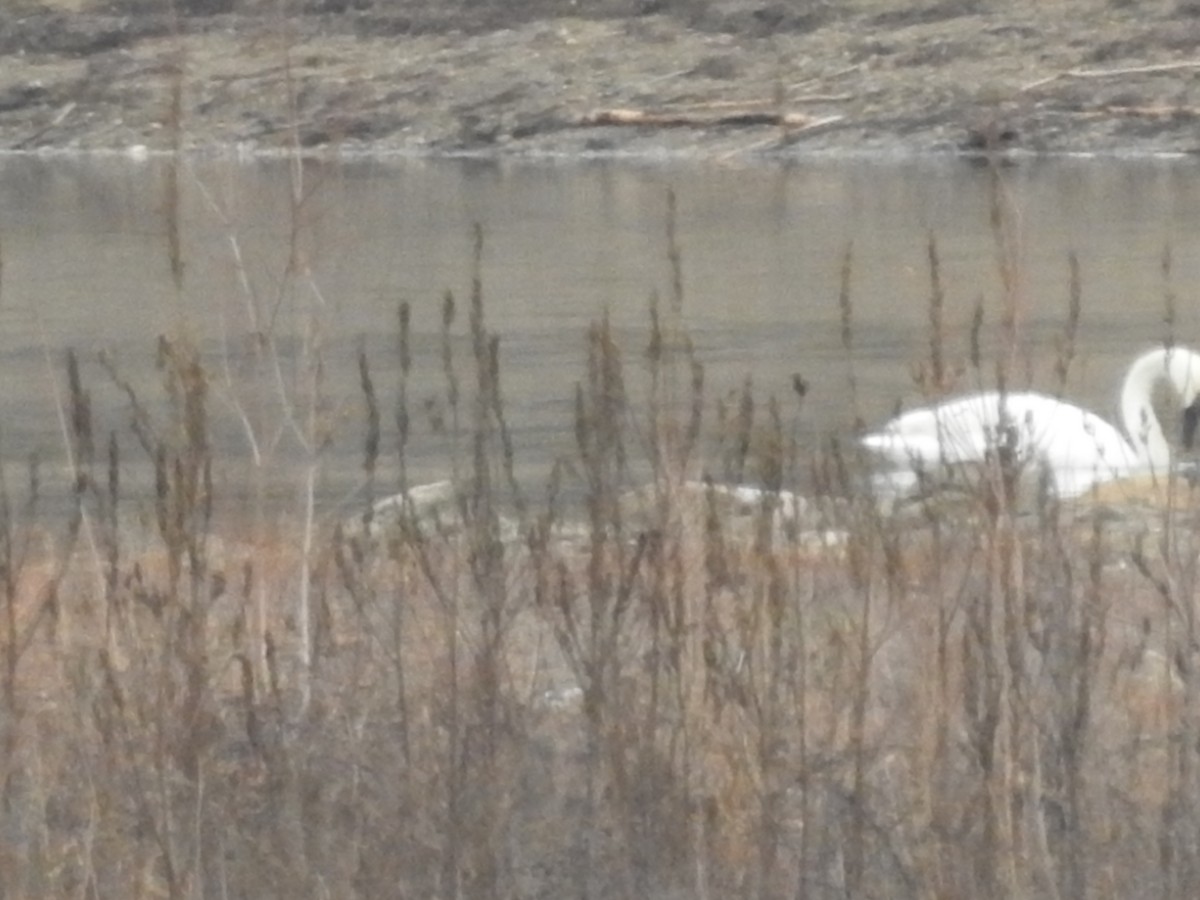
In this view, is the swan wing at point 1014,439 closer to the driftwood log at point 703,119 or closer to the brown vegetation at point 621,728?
the brown vegetation at point 621,728

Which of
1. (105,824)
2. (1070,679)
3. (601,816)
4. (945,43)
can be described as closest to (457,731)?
(601,816)

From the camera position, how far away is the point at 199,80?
63.2m

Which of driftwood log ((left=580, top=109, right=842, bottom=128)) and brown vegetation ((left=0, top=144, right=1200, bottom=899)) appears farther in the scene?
brown vegetation ((left=0, top=144, right=1200, bottom=899))

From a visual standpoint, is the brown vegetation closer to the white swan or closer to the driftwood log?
the driftwood log

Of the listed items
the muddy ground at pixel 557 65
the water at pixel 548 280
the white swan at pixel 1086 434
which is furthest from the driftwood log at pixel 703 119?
the muddy ground at pixel 557 65

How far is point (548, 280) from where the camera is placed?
1136 inches

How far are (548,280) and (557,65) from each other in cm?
3560

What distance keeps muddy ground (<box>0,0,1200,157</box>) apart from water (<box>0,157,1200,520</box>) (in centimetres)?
605

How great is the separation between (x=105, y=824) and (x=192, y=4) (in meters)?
63.8

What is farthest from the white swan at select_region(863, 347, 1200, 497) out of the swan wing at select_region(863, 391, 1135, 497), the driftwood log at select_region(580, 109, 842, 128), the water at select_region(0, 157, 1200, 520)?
the driftwood log at select_region(580, 109, 842, 128)

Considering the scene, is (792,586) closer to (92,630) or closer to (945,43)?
(92,630)

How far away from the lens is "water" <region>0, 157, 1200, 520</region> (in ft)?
27.4

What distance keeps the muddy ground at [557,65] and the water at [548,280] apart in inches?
238

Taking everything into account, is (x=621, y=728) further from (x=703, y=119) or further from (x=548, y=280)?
(x=548, y=280)
